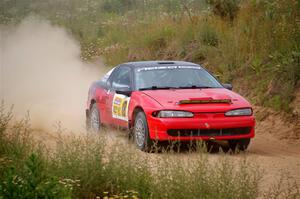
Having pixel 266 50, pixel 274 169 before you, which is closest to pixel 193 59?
pixel 266 50

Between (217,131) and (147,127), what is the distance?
3.73 feet

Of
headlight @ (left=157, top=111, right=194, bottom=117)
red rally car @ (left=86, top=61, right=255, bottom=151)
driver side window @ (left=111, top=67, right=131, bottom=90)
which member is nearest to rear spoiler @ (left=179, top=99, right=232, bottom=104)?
red rally car @ (left=86, top=61, right=255, bottom=151)

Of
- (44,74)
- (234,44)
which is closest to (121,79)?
(234,44)

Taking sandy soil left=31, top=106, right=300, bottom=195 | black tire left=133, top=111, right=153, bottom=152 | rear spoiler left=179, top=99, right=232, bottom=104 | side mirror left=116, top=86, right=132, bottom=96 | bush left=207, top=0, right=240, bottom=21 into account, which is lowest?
sandy soil left=31, top=106, right=300, bottom=195

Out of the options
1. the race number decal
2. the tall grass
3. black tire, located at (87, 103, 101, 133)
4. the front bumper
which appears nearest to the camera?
the front bumper

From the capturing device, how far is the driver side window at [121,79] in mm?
14389

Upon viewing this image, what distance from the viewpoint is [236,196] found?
25.1ft

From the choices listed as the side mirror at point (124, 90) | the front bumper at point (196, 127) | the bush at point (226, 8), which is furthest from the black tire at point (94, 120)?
the bush at point (226, 8)

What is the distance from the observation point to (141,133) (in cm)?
1301

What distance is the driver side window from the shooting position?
1439 cm

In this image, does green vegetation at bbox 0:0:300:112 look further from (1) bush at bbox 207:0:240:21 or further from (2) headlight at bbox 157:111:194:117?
(2) headlight at bbox 157:111:194:117

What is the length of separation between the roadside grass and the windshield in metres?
4.16

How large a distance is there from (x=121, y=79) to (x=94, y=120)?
1279 mm

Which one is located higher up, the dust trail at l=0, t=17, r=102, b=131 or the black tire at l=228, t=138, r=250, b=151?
the dust trail at l=0, t=17, r=102, b=131
